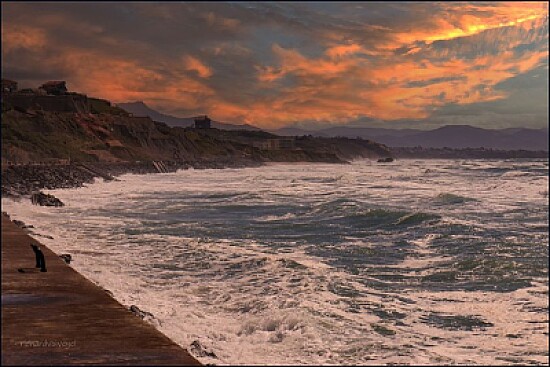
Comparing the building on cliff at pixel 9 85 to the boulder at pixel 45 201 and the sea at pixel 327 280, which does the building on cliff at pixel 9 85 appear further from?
the sea at pixel 327 280

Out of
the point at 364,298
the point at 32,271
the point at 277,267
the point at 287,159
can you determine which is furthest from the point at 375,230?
the point at 287,159

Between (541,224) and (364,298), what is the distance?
1672 centimetres

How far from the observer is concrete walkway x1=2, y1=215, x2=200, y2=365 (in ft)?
23.4

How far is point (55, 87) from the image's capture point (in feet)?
451

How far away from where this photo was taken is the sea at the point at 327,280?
33.3 ft

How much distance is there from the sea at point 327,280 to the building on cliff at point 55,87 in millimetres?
112734

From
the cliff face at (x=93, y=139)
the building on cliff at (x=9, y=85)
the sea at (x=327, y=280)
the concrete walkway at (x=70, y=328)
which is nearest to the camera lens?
the concrete walkway at (x=70, y=328)

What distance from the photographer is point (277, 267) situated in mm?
16016

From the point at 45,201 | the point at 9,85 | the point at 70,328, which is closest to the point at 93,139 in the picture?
the point at 9,85

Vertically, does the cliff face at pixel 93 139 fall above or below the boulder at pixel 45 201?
above

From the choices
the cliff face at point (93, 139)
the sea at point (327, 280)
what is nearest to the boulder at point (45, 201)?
the sea at point (327, 280)

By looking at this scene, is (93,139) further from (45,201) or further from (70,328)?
(70,328)

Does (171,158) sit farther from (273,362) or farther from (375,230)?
(273,362)

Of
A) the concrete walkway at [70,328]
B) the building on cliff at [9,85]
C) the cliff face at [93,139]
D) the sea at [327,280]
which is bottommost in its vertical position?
the sea at [327,280]
